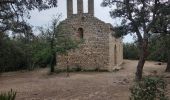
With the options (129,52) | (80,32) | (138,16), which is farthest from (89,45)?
(129,52)

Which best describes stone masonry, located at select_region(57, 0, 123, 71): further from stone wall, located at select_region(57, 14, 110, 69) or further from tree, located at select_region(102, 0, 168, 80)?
tree, located at select_region(102, 0, 168, 80)

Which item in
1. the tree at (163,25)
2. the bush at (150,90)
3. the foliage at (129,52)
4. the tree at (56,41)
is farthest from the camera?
the foliage at (129,52)

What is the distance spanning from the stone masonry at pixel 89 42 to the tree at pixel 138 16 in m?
11.3

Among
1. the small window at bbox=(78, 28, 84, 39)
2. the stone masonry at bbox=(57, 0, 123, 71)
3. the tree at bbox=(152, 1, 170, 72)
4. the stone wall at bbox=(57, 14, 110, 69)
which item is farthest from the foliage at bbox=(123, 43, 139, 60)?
the tree at bbox=(152, 1, 170, 72)

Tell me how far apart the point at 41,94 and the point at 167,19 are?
9.38 meters

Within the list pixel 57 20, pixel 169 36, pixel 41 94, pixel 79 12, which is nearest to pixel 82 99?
pixel 41 94

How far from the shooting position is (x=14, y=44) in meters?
37.3

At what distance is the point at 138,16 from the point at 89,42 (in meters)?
13.5

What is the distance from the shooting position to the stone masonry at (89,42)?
121 feet

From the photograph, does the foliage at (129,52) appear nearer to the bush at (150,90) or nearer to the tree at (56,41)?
the tree at (56,41)

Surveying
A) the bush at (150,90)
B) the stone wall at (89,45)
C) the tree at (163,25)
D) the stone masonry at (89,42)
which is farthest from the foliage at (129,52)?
the bush at (150,90)

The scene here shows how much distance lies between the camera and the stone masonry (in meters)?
36.9

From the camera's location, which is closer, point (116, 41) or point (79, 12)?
point (79, 12)

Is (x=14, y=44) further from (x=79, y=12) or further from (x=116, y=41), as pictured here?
(x=116, y=41)
